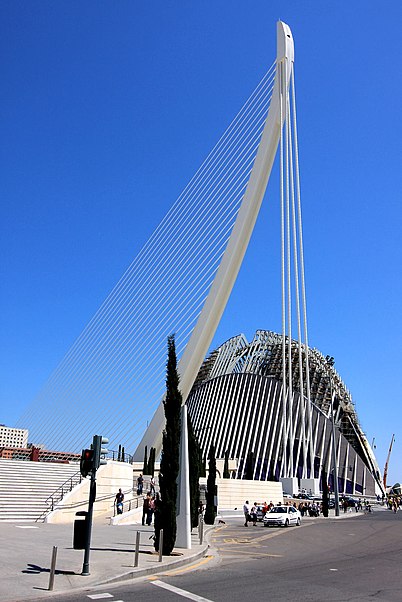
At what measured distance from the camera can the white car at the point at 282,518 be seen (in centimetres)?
3016

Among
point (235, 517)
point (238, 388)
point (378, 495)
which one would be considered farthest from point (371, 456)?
point (235, 517)

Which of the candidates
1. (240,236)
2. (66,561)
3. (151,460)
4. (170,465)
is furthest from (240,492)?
(66,561)

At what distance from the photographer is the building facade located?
258ft

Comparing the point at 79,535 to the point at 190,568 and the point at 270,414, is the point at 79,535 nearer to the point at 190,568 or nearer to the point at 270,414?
the point at 190,568

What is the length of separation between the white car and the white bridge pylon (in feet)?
25.7

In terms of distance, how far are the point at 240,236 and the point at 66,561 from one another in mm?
22194

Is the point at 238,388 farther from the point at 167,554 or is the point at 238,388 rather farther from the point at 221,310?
the point at 167,554

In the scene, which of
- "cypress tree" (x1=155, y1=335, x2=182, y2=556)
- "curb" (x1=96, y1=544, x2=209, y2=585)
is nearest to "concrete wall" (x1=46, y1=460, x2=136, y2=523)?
"cypress tree" (x1=155, y1=335, x2=182, y2=556)

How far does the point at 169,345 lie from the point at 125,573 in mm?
7095

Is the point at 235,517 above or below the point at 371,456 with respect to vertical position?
below

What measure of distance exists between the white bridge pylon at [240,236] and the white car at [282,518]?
7842mm

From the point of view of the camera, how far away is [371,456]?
101 meters

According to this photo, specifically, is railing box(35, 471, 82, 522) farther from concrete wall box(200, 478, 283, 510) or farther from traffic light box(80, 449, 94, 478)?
traffic light box(80, 449, 94, 478)

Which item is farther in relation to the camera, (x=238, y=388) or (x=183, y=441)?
(x=238, y=388)
